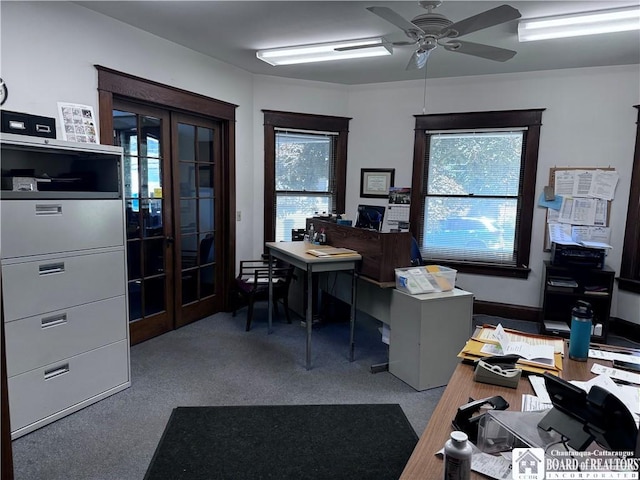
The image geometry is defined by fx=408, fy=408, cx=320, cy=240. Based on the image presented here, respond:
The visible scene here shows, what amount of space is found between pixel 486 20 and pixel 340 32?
1317 mm

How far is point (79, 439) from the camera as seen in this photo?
230 cm

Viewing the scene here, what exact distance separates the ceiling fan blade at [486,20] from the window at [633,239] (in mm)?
2604

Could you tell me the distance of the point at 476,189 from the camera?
15.2 ft

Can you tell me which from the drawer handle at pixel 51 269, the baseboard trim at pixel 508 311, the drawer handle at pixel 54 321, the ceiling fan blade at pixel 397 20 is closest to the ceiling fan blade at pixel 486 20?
the ceiling fan blade at pixel 397 20

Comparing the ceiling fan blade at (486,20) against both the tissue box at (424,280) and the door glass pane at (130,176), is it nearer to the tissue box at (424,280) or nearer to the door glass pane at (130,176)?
the tissue box at (424,280)

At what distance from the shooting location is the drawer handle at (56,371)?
2.40 meters

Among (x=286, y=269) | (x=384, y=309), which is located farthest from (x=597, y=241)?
(x=286, y=269)

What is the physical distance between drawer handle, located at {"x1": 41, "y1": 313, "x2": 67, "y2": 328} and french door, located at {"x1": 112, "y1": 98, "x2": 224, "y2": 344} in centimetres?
112

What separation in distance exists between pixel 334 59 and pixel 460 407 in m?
3.44

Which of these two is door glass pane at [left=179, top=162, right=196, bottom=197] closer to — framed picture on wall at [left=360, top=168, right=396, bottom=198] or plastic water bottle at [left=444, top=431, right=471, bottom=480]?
framed picture on wall at [left=360, top=168, right=396, bottom=198]

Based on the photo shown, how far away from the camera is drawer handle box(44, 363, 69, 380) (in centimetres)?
240

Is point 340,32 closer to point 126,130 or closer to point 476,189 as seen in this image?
point 126,130

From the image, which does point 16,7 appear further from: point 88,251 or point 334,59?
point 334,59

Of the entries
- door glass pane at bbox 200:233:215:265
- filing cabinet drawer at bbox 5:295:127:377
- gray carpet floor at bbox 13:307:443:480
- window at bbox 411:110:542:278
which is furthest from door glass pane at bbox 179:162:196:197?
window at bbox 411:110:542:278
